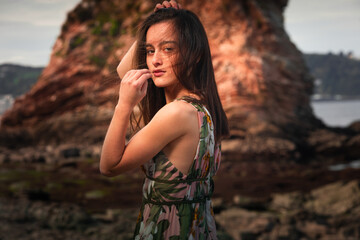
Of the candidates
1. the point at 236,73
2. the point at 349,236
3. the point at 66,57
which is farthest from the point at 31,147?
the point at 349,236

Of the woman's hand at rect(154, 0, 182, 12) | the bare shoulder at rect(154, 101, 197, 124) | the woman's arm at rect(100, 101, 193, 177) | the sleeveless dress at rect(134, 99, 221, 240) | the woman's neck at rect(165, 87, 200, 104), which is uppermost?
the woman's hand at rect(154, 0, 182, 12)

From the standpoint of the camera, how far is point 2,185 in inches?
392

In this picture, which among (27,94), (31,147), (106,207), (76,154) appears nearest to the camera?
(106,207)

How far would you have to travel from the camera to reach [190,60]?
1691mm

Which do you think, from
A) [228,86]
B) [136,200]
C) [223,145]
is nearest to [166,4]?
[136,200]

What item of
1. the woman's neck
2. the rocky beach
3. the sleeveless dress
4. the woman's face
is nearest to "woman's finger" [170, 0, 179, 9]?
the woman's face

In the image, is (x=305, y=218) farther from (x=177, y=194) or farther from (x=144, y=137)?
(x=144, y=137)

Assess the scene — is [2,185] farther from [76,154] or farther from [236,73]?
[236,73]

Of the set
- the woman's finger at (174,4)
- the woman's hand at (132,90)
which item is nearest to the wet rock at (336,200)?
the woman's finger at (174,4)

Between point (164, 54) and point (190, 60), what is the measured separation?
0.12 m

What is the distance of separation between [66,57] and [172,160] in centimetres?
1876

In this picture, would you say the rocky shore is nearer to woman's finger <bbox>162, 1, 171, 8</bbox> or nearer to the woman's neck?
the woman's neck

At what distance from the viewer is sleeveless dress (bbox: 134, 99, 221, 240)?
1627 millimetres

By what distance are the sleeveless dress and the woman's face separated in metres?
0.20
